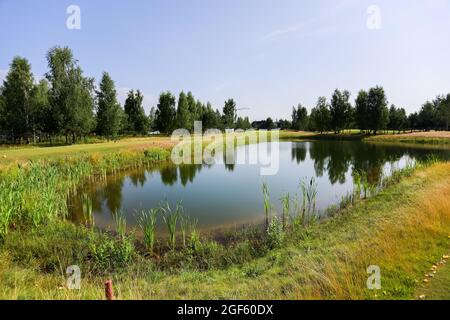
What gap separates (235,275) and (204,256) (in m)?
1.70

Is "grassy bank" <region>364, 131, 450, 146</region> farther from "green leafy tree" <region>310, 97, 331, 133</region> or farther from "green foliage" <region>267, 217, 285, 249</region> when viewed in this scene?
"green foliage" <region>267, 217, 285, 249</region>

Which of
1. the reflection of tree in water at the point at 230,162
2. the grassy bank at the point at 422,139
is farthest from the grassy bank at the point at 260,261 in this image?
the grassy bank at the point at 422,139

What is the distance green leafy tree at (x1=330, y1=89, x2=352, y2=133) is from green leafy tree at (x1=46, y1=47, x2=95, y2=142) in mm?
54698

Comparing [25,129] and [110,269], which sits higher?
[25,129]

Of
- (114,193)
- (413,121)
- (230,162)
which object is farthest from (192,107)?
(413,121)

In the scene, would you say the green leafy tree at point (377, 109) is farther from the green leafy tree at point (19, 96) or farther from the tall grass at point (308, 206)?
the green leafy tree at point (19, 96)

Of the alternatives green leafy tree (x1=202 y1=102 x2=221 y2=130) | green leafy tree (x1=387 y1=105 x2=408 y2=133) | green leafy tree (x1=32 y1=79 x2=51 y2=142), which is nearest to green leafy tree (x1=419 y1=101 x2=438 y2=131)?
green leafy tree (x1=387 y1=105 x2=408 y2=133)

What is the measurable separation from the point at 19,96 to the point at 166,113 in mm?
27008

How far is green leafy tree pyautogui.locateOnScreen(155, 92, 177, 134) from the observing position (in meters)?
62.1

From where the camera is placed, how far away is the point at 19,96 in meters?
41.8

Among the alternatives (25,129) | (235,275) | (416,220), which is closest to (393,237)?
(416,220)
